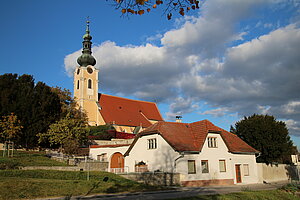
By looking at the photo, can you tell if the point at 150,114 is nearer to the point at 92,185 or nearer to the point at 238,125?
the point at 238,125

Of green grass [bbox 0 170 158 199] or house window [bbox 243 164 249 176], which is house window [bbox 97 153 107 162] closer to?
green grass [bbox 0 170 158 199]

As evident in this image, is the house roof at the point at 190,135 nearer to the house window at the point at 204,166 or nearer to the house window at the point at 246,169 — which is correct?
the house window at the point at 204,166

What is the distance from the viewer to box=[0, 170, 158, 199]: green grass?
1451 centimetres

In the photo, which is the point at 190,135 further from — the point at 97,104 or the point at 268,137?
the point at 97,104

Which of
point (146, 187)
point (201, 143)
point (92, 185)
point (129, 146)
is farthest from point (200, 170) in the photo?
point (92, 185)

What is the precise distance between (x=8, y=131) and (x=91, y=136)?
1656 cm

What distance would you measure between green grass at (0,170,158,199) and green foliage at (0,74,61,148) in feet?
50.2

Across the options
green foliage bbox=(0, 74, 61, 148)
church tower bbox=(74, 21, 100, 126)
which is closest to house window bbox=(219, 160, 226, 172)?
green foliage bbox=(0, 74, 61, 148)

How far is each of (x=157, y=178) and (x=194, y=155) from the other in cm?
437

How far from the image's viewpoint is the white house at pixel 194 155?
2436cm

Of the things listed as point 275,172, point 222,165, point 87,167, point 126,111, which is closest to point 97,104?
point 126,111

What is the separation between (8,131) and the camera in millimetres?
27422

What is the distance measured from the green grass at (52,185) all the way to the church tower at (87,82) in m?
40.1

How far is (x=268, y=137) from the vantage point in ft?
113
